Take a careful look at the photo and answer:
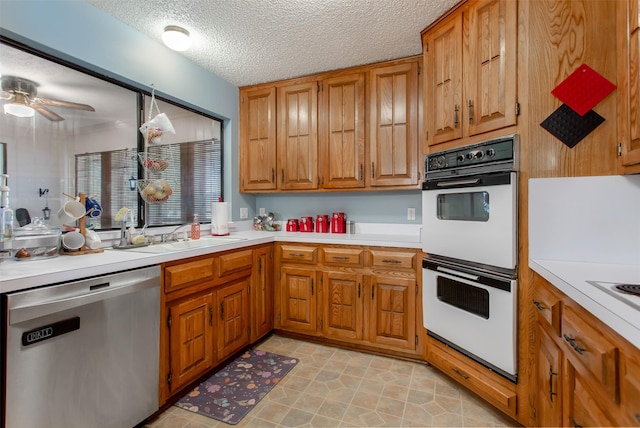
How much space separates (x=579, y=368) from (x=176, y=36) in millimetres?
2754

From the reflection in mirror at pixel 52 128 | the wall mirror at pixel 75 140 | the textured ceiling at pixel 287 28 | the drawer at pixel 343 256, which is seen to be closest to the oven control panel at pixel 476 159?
the drawer at pixel 343 256

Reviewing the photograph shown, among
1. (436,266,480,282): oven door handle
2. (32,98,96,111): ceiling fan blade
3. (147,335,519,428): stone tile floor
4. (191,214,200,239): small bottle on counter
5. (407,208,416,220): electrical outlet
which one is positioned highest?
(32,98,96,111): ceiling fan blade

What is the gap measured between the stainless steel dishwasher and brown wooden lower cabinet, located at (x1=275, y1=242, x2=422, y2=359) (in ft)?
3.88

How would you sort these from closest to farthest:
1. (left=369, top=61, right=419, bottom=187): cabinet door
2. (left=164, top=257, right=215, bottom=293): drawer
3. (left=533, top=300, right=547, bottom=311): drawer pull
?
(left=533, top=300, right=547, bottom=311): drawer pull < (left=164, top=257, right=215, bottom=293): drawer < (left=369, top=61, right=419, bottom=187): cabinet door

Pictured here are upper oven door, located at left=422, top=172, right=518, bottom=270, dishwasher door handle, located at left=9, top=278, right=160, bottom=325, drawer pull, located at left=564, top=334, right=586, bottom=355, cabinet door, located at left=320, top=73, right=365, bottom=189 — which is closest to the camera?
drawer pull, located at left=564, top=334, right=586, bottom=355

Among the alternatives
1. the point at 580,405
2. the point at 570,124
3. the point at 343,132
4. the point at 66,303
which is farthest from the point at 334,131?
the point at 580,405

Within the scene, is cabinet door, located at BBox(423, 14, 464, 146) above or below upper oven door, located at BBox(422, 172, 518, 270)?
above

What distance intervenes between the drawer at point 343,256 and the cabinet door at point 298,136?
71 cm

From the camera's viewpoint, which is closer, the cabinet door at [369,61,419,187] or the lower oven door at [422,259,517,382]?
the lower oven door at [422,259,517,382]

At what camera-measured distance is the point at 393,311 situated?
7.43ft

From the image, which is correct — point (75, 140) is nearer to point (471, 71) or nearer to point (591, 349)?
point (471, 71)

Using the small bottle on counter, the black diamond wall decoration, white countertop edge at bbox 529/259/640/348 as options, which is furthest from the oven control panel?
the small bottle on counter

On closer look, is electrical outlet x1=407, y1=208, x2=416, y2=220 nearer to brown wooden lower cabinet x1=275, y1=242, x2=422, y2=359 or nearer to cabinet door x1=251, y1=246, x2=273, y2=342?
brown wooden lower cabinet x1=275, y1=242, x2=422, y2=359

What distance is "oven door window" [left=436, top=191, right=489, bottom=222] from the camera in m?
1.70
